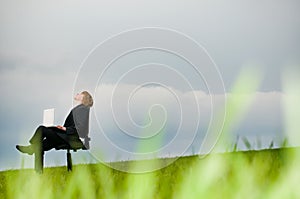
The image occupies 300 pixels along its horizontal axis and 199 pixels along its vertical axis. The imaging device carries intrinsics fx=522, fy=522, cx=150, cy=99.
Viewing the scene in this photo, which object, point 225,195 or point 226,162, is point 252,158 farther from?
point 225,195

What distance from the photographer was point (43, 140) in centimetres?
211

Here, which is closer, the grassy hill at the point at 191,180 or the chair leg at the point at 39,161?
the grassy hill at the point at 191,180

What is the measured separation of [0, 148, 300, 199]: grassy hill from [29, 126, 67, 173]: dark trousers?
256 mm

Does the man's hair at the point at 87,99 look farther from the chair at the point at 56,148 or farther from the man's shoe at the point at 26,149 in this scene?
the man's shoe at the point at 26,149

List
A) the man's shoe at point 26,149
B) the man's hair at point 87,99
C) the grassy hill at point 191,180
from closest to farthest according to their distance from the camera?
the grassy hill at point 191,180 < the man's hair at point 87,99 < the man's shoe at point 26,149

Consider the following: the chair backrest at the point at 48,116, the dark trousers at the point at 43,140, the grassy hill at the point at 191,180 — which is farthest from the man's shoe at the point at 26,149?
the grassy hill at the point at 191,180

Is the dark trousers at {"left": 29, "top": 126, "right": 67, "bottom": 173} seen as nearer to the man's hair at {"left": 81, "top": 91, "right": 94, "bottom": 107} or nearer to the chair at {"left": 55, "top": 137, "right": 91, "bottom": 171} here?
the chair at {"left": 55, "top": 137, "right": 91, "bottom": 171}

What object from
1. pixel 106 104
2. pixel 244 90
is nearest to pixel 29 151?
pixel 106 104

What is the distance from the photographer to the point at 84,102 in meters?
2.03

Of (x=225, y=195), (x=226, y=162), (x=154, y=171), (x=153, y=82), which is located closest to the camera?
(x=225, y=195)

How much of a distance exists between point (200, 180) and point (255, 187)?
5.8 inches

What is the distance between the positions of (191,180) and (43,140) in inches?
34.5

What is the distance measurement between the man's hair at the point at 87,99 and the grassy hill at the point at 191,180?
29cm

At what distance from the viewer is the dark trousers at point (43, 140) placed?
2084 mm
